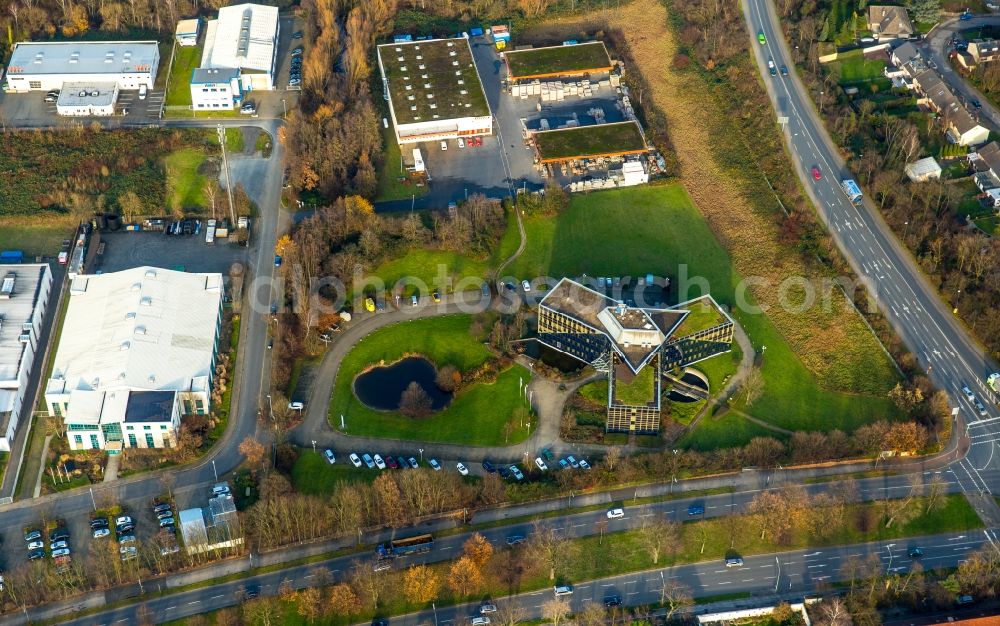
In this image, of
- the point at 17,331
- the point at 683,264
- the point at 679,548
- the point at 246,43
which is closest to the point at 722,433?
the point at 679,548

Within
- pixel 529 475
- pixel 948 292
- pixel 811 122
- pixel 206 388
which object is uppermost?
pixel 811 122

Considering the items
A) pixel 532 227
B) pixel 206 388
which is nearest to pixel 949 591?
pixel 532 227

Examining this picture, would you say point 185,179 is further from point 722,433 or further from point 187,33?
point 722,433

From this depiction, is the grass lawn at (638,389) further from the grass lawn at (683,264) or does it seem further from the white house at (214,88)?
the white house at (214,88)

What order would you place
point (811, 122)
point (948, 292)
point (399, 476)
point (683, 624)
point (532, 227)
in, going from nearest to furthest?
point (683, 624) → point (399, 476) → point (948, 292) → point (532, 227) → point (811, 122)

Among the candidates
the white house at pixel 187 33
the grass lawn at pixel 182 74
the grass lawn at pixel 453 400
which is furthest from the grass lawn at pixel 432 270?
the white house at pixel 187 33

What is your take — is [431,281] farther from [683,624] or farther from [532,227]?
[683,624]
